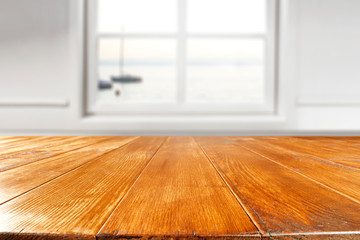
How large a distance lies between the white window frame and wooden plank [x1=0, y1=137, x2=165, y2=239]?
123 centimetres

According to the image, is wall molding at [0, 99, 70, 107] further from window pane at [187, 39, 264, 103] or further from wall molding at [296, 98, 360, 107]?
wall molding at [296, 98, 360, 107]

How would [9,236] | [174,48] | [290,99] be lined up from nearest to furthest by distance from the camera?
[9,236] → [290,99] → [174,48]

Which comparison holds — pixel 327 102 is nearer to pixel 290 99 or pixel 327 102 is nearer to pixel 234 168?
pixel 290 99

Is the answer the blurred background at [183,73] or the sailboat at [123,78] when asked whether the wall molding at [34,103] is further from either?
the sailboat at [123,78]

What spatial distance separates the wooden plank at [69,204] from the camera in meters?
0.23

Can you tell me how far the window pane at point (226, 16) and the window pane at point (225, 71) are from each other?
0.08 m

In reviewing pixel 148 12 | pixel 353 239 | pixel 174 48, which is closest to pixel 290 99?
pixel 174 48

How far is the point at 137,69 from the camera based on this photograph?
1765mm

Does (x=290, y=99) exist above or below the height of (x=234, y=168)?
above

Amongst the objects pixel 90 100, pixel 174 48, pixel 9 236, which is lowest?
A: pixel 9 236

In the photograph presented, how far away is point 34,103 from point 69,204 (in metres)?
1.50

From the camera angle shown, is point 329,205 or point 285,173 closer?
point 329,205

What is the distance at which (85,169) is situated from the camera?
0.46 metres

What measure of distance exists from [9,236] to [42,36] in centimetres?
163
